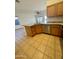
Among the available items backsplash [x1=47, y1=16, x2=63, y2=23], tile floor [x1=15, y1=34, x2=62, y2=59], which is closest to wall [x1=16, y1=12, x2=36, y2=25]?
backsplash [x1=47, y1=16, x2=63, y2=23]

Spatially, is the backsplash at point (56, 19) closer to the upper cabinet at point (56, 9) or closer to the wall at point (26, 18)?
the upper cabinet at point (56, 9)

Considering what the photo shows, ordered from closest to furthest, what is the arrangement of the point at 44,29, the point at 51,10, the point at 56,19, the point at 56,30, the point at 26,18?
the point at 56,30 < the point at 44,29 < the point at 56,19 < the point at 51,10 < the point at 26,18

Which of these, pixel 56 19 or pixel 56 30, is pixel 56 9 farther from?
pixel 56 30

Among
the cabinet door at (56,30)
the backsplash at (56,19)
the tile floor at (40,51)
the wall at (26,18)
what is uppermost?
the wall at (26,18)

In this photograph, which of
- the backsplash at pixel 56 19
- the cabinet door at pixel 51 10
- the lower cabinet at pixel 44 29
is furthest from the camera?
the cabinet door at pixel 51 10

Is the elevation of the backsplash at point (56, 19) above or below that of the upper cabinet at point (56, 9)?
below

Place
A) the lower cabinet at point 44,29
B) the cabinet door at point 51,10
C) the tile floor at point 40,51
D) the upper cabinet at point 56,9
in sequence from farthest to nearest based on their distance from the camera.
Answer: the cabinet door at point 51,10, the upper cabinet at point 56,9, the lower cabinet at point 44,29, the tile floor at point 40,51

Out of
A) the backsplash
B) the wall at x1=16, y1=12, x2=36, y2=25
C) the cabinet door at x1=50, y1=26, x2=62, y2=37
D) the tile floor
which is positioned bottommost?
the tile floor

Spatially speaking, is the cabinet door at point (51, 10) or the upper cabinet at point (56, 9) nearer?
the upper cabinet at point (56, 9)

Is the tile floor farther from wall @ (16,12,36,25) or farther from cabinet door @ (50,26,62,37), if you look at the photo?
wall @ (16,12,36,25)

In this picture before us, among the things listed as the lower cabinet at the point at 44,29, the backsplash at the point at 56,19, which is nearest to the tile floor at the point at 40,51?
the lower cabinet at the point at 44,29

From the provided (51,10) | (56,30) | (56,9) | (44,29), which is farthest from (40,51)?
(51,10)
